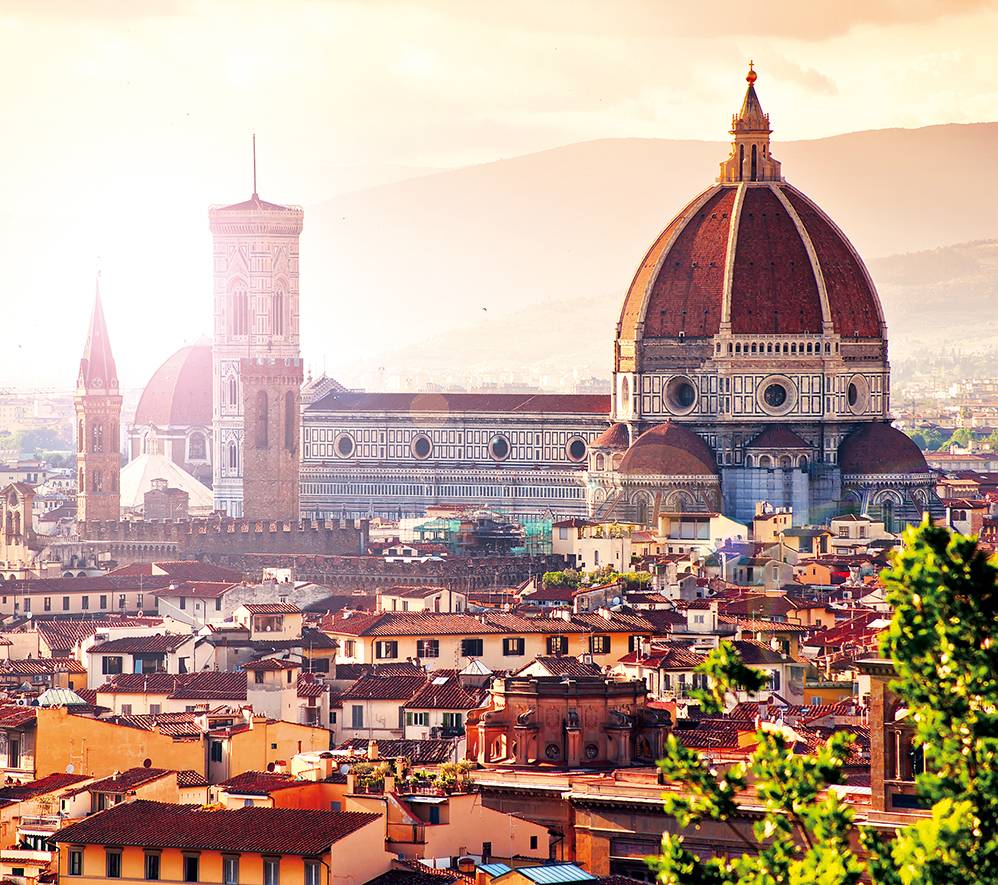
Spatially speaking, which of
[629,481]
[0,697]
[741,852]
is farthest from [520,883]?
[629,481]

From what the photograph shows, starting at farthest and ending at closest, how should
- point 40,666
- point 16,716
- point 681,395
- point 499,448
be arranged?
point 499,448
point 681,395
point 40,666
point 16,716

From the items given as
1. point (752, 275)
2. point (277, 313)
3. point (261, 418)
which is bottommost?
point (261, 418)

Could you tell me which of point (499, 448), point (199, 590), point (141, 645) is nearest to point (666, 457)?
point (499, 448)

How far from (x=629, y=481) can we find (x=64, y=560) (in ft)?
69.0

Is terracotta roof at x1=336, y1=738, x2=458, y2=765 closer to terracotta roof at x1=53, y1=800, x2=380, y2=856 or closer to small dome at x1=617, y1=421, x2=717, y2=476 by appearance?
terracotta roof at x1=53, y1=800, x2=380, y2=856

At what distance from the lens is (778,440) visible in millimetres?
122625

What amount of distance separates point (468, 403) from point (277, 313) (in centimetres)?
824

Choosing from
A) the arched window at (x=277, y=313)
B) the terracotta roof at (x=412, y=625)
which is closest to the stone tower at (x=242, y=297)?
the arched window at (x=277, y=313)

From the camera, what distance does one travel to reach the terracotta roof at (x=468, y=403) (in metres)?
139

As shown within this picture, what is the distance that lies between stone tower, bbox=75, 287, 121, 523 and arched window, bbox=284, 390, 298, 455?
24.2ft

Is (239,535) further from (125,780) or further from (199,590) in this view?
(125,780)

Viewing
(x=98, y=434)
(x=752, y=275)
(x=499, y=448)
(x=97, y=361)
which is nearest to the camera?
(x=752, y=275)

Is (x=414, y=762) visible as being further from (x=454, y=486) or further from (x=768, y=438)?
(x=454, y=486)

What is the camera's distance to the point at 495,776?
42000mm
